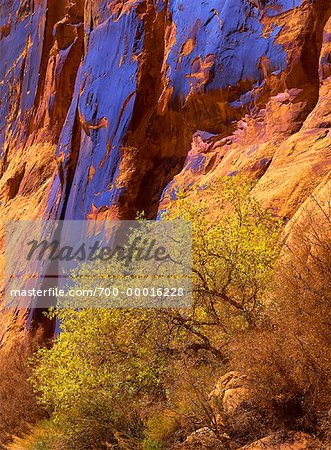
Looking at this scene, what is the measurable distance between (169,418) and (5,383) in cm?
904

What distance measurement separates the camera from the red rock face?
1689 centimetres

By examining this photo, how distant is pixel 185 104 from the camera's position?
68.2 ft

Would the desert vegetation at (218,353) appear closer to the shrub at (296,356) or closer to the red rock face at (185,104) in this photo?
the shrub at (296,356)

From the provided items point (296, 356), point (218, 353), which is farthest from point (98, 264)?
point (296, 356)

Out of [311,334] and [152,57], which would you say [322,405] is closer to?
[311,334]

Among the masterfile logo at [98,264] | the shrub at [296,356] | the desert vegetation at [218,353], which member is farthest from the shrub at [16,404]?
the shrub at [296,356]

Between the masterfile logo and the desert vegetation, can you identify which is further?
the masterfile logo

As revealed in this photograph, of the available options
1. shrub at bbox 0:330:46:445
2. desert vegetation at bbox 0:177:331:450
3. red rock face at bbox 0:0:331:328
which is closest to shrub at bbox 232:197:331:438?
desert vegetation at bbox 0:177:331:450

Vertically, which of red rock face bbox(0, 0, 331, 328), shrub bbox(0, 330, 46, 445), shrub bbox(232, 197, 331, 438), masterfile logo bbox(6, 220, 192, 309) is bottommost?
shrub bbox(232, 197, 331, 438)

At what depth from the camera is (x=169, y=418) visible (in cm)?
Result: 884

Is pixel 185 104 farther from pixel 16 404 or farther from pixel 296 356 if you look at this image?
pixel 296 356

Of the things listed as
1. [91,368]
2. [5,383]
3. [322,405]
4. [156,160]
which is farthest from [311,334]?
[156,160]

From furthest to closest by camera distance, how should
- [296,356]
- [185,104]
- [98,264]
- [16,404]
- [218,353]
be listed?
[185,104]
[16,404]
[98,264]
[218,353]
[296,356]

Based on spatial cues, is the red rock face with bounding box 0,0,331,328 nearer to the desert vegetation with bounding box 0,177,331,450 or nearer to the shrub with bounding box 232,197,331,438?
the desert vegetation with bounding box 0,177,331,450
